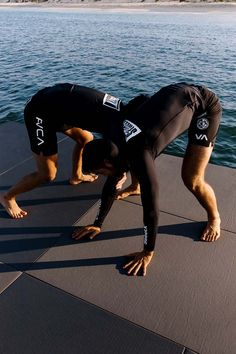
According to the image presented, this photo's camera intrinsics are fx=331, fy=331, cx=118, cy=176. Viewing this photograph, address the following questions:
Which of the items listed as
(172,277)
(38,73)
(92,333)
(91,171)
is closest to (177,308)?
(172,277)

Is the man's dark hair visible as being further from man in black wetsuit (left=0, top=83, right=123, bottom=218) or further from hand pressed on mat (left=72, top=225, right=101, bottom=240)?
hand pressed on mat (left=72, top=225, right=101, bottom=240)

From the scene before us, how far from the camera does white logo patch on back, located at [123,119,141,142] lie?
2.63 metres

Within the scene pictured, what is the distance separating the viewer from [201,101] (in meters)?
2.94

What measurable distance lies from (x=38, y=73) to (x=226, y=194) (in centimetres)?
1157

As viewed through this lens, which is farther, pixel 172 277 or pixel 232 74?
pixel 232 74

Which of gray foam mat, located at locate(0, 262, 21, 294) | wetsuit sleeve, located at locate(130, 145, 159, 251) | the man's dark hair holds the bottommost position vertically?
gray foam mat, located at locate(0, 262, 21, 294)

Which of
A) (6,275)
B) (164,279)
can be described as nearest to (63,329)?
(6,275)

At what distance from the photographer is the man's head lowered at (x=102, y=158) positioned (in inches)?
98.1

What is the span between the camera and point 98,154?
2.51 metres

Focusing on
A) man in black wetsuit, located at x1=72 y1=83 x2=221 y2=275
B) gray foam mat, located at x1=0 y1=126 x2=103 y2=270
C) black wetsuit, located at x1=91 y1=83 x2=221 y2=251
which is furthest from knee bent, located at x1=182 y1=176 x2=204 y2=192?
gray foam mat, located at x1=0 y1=126 x2=103 y2=270

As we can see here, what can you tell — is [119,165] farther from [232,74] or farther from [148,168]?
[232,74]

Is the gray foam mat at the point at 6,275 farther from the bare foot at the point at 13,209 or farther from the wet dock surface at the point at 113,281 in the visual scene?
the bare foot at the point at 13,209

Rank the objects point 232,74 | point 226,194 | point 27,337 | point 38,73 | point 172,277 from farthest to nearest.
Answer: point 38,73
point 232,74
point 226,194
point 172,277
point 27,337

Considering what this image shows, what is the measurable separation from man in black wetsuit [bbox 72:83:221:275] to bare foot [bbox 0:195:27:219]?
3.41 ft
